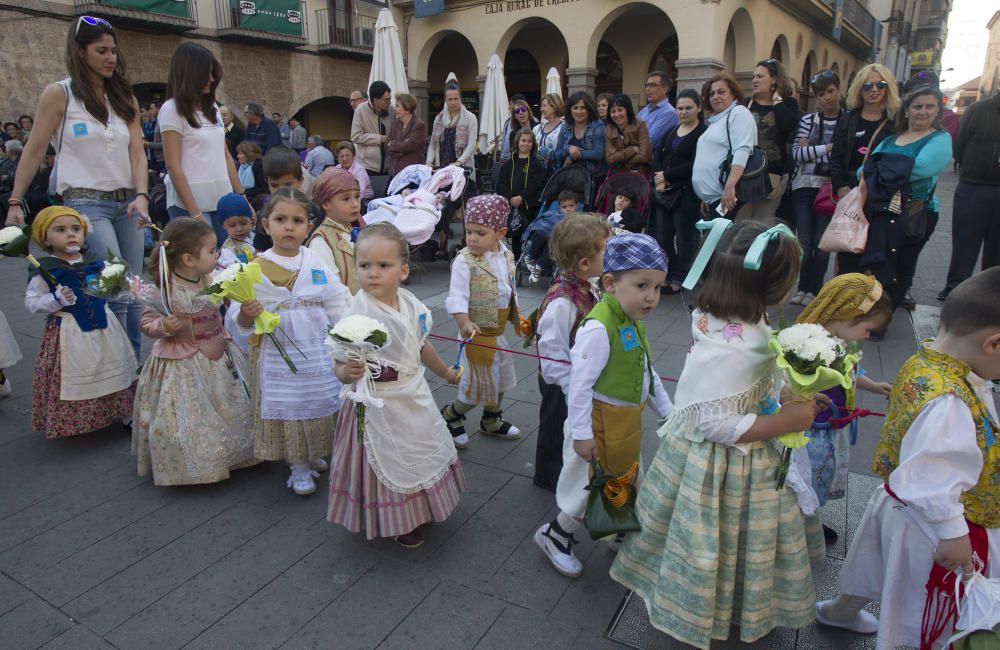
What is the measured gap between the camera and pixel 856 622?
2.33 metres

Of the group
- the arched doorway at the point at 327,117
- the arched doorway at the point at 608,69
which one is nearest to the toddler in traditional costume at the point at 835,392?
the arched doorway at the point at 608,69

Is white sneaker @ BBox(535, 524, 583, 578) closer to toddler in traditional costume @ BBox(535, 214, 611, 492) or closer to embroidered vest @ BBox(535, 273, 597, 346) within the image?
toddler in traditional costume @ BBox(535, 214, 611, 492)

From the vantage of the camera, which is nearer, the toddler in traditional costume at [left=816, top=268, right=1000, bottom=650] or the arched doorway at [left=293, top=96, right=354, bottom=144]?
the toddler in traditional costume at [left=816, top=268, right=1000, bottom=650]

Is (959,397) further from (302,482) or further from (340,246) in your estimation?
(340,246)

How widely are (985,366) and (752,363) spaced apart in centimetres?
65

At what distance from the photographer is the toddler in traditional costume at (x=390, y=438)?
266 cm

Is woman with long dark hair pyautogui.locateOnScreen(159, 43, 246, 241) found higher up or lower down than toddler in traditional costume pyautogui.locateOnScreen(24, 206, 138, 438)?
higher up

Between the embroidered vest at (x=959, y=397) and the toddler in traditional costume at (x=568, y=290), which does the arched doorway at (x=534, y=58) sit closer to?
the toddler in traditional costume at (x=568, y=290)

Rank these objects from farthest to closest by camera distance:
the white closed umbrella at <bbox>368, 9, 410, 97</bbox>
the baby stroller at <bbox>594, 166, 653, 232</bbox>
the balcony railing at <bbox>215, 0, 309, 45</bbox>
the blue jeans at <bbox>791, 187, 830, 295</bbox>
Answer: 1. the balcony railing at <bbox>215, 0, 309, 45</bbox>
2. the white closed umbrella at <bbox>368, 9, 410, 97</bbox>
3. the baby stroller at <bbox>594, 166, 653, 232</bbox>
4. the blue jeans at <bbox>791, 187, 830, 295</bbox>

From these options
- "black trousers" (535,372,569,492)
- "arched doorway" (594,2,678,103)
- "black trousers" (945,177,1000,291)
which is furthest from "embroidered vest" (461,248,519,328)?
"arched doorway" (594,2,678,103)

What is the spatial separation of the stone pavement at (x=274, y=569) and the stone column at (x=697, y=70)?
37.1 ft

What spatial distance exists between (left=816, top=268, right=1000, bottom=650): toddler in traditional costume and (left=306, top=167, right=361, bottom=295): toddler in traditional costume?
273 cm

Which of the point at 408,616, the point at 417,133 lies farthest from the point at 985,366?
the point at 417,133

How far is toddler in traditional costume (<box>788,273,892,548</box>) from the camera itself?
7.73 feet
